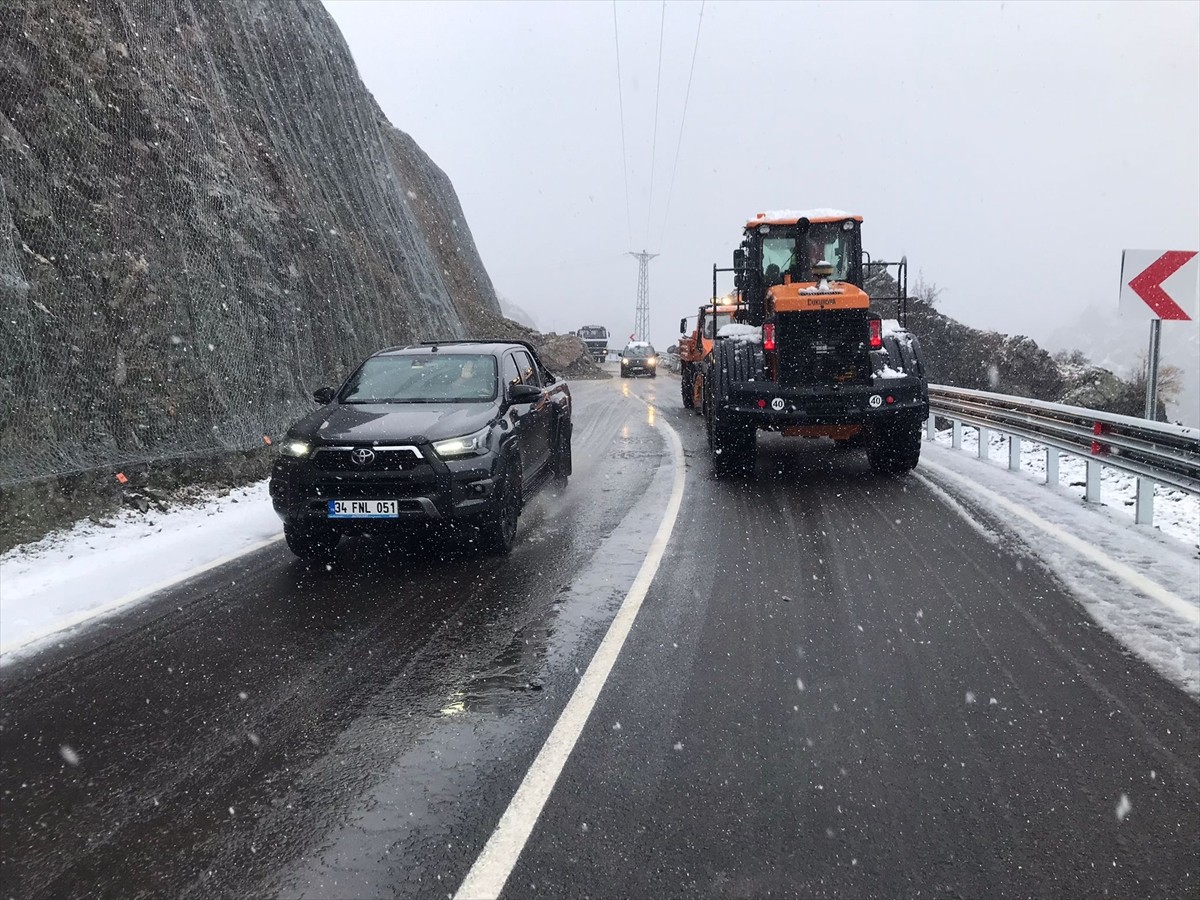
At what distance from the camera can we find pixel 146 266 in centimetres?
1020

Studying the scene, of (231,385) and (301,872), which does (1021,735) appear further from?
(231,385)

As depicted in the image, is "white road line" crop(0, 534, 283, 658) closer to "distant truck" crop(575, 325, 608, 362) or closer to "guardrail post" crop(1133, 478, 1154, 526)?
"guardrail post" crop(1133, 478, 1154, 526)

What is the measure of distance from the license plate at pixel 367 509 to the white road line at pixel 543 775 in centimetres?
185

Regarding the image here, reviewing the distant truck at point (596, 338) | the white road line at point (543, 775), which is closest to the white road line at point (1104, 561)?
the white road line at point (543, 775)

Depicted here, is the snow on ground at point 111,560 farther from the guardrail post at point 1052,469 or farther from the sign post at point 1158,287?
the sign post at point 1158,287

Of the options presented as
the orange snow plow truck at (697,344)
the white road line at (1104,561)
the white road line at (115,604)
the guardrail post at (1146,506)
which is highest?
the orange snow plow truck at (697,344)

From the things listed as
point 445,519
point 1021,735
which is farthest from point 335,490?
point 1021,735

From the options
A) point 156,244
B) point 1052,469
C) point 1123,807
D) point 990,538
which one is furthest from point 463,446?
point 1052,469

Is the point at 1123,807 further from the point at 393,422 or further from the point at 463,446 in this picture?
the point at 393,422

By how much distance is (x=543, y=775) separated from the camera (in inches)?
130

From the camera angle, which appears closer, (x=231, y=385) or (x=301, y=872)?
(x=301, y=872)

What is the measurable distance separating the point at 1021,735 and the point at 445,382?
546cm

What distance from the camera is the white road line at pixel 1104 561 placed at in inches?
204

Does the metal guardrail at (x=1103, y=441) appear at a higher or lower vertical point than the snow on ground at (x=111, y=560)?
higher
